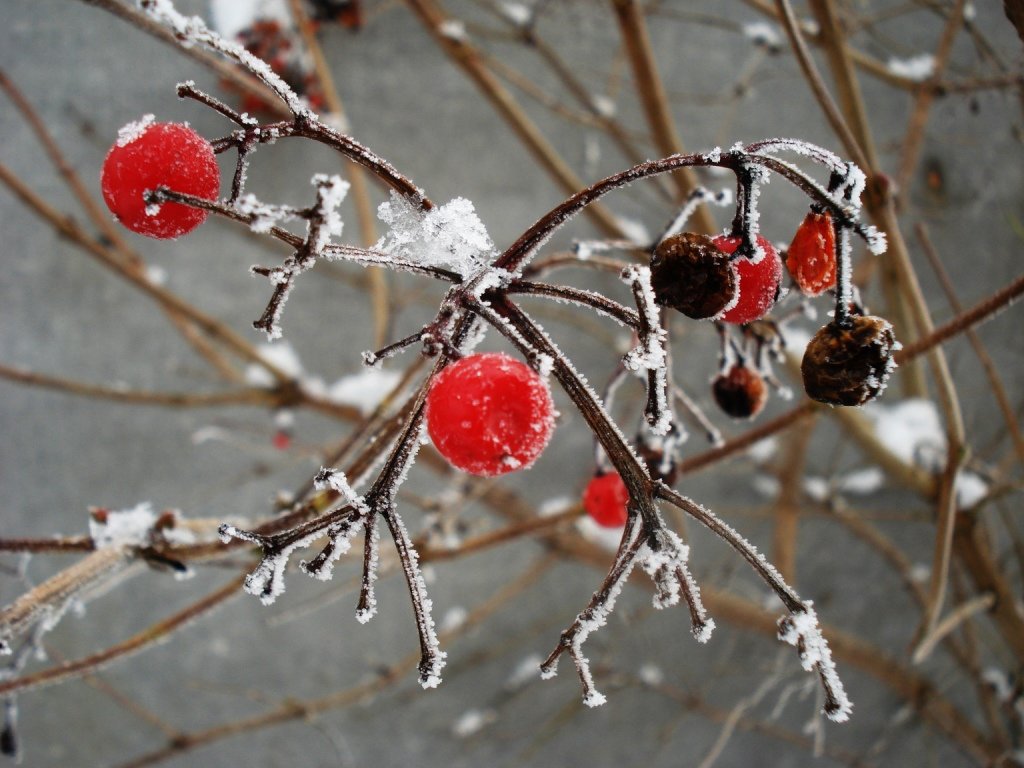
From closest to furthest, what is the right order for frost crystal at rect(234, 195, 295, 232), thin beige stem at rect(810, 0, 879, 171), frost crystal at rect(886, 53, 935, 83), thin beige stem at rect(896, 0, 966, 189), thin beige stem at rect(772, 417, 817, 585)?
frost crystal at rect(234, 195, 295, 232) < thin beige stem at rect(810, 0, 879, 171) < thin beige stem at rect(896, 0, 966, 189) < frost crystal at rect(886, 53, 935, 83) < thin beige stem at rect(772, 417, 817, 585)

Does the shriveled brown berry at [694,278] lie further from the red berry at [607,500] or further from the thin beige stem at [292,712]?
the thin beige stem at [292,712]

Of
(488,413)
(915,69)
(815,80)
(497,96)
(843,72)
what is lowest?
(488,413)

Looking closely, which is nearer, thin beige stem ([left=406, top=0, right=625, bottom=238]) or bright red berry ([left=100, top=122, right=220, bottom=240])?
bright red berry ([left=100, top=122, right=220, bottom=240])

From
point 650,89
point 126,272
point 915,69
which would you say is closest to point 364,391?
point 126,272

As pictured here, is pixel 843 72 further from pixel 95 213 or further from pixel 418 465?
pixel 418 465

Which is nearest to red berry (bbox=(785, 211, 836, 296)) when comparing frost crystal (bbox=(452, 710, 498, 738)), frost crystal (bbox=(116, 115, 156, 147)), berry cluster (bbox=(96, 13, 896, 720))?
berry cluster (bbox=(96, 13, 896, 720))

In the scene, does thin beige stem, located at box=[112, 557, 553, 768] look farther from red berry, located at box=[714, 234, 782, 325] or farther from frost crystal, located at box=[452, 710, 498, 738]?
red berry, located at box=[714, 234, 782, 325]
